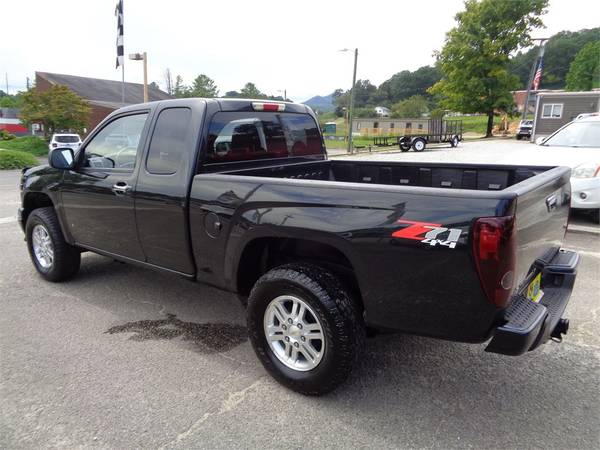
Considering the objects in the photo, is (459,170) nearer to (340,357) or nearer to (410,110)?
(340,357)

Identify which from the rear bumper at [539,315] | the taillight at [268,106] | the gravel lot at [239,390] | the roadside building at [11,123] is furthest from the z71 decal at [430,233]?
the roadside building at [11,123]

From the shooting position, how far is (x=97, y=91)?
5619cm

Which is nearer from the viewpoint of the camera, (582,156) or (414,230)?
(414,230)

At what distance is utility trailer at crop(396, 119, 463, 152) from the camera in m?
27.2

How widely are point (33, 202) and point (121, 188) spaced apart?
75.5 inches

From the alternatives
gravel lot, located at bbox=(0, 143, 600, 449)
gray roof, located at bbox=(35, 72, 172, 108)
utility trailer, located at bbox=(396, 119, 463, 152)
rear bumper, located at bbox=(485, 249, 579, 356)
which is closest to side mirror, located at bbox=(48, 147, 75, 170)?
gravel lot, located at bbox=(0, 143, 600, 449)

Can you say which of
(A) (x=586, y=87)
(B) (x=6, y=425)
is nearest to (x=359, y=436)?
(B) (x=6, y=425)

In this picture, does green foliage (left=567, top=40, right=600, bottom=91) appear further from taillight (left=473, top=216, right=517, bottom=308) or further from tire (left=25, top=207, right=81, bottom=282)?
taillight (left=473, top=216, right=517, bottom=308)

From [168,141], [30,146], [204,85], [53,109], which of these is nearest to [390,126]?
[204,85]

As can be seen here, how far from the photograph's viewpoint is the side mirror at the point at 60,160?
13.8ft

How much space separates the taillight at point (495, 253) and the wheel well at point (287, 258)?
0.82m

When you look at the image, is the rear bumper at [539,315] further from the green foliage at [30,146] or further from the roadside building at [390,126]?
the roadside building at [390,126]

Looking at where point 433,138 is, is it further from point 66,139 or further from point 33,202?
point 33,202

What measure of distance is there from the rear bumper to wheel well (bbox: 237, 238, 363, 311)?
875 millimetres
